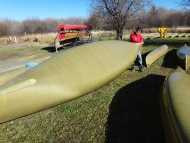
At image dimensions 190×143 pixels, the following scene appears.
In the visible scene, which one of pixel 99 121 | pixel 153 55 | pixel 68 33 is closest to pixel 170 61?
pixel 153 55

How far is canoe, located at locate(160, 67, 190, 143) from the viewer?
1956mm

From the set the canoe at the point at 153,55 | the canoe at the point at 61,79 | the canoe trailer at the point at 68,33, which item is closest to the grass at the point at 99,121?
the canoe at the point at 61,79

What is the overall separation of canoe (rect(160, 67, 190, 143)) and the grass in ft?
1.37

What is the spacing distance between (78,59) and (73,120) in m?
1.33

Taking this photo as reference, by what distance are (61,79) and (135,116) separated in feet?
5.10

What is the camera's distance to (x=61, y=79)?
130 inches

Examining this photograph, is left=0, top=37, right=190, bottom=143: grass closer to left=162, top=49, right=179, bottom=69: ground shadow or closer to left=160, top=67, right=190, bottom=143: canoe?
left=160, top=67, right=190, bottom=143: canoe

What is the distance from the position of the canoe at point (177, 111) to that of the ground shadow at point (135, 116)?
1.07 feet

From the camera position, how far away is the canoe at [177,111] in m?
1.96


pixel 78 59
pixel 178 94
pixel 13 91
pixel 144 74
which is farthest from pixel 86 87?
pixel 144 74

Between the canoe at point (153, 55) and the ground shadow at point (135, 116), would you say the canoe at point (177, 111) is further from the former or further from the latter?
the canoe at point (153, 55)

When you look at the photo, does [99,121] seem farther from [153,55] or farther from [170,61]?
[170,61]

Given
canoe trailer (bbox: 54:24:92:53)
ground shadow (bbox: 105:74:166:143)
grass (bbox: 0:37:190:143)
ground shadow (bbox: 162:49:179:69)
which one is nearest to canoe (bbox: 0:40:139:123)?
grass (bbox: 0:37:190:143)

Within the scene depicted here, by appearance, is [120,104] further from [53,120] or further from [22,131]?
[22,131]
